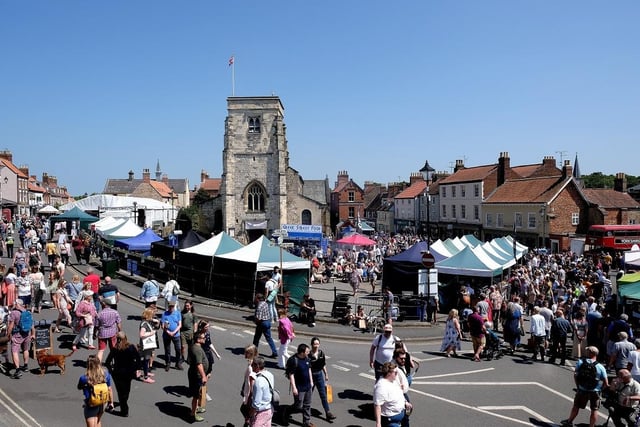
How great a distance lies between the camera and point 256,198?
5344 centimetres

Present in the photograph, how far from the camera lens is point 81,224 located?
36.4m

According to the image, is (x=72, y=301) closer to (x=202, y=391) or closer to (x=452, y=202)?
(x=202, y=391)

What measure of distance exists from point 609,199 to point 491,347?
120 ft

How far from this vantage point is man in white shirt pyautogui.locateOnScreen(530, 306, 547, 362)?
12.5 metres

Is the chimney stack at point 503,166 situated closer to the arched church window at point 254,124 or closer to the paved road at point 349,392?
the arched church window at point 254,124

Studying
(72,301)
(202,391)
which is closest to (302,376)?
(202,391)

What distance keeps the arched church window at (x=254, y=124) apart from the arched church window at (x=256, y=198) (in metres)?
6.09

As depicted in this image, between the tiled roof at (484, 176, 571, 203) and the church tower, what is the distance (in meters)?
22.2

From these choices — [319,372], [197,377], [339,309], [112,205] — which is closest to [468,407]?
[319,372]

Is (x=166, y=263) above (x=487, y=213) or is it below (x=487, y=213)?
below

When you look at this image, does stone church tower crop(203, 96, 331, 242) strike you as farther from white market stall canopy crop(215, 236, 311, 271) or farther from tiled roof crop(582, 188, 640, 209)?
white market stall canopy crop(215, 236, 311, 271)

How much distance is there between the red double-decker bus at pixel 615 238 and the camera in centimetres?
3422

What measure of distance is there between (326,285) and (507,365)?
15454 millimetres

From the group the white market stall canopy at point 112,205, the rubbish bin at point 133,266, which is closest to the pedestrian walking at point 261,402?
the rubbish bin at point 133,266
